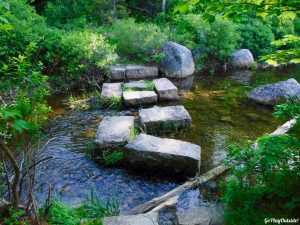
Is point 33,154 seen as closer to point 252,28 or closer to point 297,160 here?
point 297,160

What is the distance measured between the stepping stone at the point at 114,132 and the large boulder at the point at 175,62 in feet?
17.0

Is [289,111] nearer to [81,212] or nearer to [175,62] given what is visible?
[81,212]

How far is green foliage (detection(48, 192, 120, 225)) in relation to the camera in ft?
10.8

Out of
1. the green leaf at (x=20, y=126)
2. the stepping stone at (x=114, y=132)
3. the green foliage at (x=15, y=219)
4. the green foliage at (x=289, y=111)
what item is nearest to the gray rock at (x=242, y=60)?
the stepping stone at (x=114, y=132)

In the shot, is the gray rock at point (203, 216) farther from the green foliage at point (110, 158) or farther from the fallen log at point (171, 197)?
the green foliage at point (110, 158)

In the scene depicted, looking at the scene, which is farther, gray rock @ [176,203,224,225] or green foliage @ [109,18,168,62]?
green foliage @ [109,18,168,62]

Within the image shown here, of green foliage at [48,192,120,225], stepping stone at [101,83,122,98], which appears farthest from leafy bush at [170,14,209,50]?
green foliage at [48,192,120,225]

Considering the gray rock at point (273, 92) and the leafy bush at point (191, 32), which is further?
the leafy bush at point (191, 32)

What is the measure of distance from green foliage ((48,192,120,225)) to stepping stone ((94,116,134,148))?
3.79ft

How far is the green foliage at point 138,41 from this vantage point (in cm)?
1160

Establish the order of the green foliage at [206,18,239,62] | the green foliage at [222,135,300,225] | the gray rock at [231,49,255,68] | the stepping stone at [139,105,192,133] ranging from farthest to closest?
the gray rock at [231,49,255,68], the green foliage at [206,18,239,62], the stepping stone at [139,105,192,133], the green foliage at [222,135,300,225]

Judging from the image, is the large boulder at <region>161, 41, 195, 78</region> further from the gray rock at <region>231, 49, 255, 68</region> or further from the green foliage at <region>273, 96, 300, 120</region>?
the green foliage at <region>273, 96, 300, 120</region>

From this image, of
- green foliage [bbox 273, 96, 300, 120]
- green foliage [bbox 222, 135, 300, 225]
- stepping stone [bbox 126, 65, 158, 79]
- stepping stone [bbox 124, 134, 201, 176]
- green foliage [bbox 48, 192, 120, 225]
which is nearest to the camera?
green foliage [bbox 222, 135, 300, 225]

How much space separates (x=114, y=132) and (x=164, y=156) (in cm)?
126
